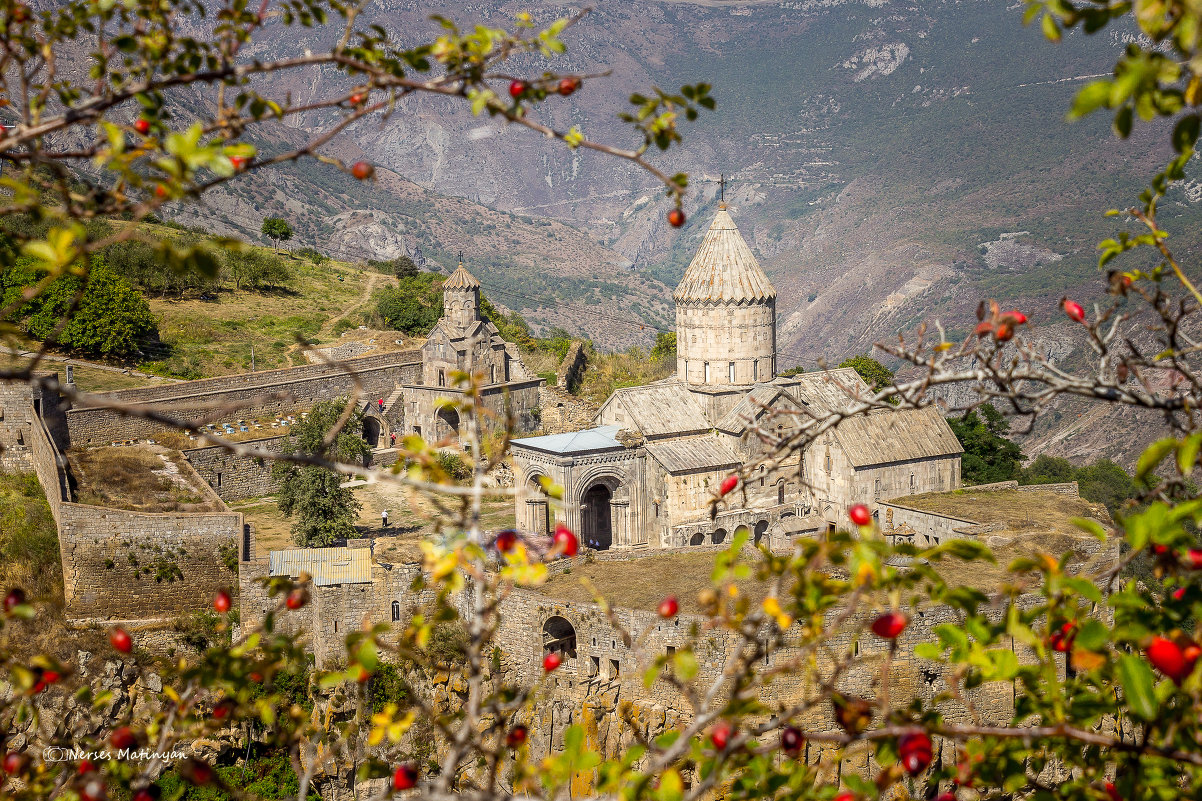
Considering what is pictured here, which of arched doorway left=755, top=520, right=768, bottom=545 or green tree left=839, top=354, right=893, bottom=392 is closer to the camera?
arched doorway left=755, top=520, right=768, bottom=545

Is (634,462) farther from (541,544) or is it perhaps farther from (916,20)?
(916,20)

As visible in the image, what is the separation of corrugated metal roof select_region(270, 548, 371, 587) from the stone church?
506cm

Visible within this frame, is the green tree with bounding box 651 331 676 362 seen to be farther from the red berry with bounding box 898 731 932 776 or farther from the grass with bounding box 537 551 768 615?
the red berry with bounding box 898 731 932 776

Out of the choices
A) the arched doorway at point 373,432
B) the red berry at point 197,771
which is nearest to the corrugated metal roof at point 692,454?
the arched doorway at point 373,432

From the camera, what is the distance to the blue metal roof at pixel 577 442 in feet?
77.2

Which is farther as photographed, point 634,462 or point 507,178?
point 507,178

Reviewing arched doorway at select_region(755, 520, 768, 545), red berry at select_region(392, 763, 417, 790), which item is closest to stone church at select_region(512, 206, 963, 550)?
arched doorway at select_region(755, 520, 768, 545)

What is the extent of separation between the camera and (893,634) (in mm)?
3840

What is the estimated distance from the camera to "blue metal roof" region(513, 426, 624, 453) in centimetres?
2353

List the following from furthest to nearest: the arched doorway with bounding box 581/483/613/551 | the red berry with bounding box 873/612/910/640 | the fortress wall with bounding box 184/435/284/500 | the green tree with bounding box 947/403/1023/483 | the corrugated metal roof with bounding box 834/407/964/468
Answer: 1. the green tree with bounding box 947/403/1023/483
2. the fortress wall with bounding box 184/435/284/500
3. the arched doorway with bounding box 581/483/613/551
4. the corrugated metal roof with bounding box 834/407/964/468
5. the red berry with bounding box 873/612/910/640

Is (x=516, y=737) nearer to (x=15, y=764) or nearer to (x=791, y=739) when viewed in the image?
(x=791, y=739)

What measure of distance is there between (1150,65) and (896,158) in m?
145

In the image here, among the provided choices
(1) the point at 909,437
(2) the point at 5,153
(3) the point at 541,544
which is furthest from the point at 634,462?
(2) the point at 5,153

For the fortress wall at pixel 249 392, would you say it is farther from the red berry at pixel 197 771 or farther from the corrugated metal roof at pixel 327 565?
the red berry at pixel 197 771
